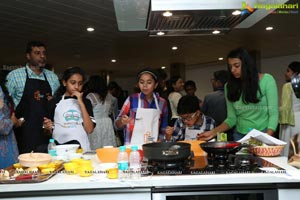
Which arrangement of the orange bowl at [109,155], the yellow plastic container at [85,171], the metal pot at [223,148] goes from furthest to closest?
1. the orange bowl at [109,155]
2. the metal pot at [223,148]
3. the yellow plastic container at [85,171]

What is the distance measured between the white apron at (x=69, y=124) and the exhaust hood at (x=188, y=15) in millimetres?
726

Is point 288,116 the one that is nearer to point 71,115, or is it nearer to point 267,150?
point 267,150

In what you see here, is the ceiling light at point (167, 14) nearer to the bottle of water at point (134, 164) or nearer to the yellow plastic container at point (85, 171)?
the bottle of water at point (134, 164)

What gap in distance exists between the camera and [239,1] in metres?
1.66

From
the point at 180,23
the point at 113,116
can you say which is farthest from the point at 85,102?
the point at 113,116

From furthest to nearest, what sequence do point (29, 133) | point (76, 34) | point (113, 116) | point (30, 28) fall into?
point (76, 34)
point (30, 28)
point (113, 116)
point (29, 133)

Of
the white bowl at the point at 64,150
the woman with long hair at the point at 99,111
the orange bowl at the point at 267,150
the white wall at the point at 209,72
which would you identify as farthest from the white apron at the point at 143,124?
the white wall at the point at 209,72

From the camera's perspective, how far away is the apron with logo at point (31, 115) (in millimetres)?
2455

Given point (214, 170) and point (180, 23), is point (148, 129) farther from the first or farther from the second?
point (214, 170)

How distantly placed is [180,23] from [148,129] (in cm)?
79

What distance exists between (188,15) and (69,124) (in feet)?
3.33

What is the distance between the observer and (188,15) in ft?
5.81

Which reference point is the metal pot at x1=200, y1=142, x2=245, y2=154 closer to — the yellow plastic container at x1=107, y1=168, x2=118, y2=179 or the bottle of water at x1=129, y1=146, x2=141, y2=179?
the bottle of water at x1=129, y1=146, x2=141, y2=179

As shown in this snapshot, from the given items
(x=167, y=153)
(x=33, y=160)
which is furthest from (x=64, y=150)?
(x=167, y=153)
